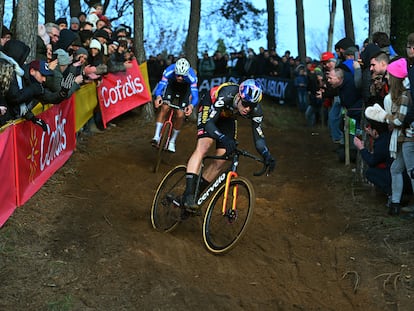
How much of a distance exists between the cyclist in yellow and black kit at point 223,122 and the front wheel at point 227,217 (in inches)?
11.7

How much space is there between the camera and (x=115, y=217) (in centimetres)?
783

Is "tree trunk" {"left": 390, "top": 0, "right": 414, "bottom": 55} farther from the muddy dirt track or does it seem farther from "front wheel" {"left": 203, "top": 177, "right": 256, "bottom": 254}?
"front wheel" {"left": 203, "top": 177, "right": 256, "bottom": 254}

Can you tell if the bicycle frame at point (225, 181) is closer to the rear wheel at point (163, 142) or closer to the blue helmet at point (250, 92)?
the blue helmet at point (250, 92)

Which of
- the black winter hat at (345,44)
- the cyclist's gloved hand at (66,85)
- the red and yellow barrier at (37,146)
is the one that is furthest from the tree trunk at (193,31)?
the cyclist's gloved hand at (66,85)

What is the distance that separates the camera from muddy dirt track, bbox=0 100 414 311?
5.60 meters

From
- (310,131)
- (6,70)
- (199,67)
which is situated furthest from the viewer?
(199,67)

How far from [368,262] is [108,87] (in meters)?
8.46

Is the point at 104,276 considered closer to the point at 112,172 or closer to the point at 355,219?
the point at 355,219

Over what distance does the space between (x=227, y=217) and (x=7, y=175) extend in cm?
252

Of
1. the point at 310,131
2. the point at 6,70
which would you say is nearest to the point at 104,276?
the point at 6,70

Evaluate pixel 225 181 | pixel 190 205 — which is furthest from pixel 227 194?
pixel 190 205

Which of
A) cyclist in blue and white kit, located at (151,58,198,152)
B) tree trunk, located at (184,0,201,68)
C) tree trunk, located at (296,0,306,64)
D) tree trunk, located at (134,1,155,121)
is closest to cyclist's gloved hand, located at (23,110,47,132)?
cyclist in blue and white kit, located at (151,58,198,152)

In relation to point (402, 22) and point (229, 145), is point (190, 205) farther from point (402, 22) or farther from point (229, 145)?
point (402, 22)

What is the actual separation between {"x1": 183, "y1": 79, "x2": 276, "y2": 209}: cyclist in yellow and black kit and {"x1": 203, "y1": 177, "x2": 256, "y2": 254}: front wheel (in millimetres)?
297
